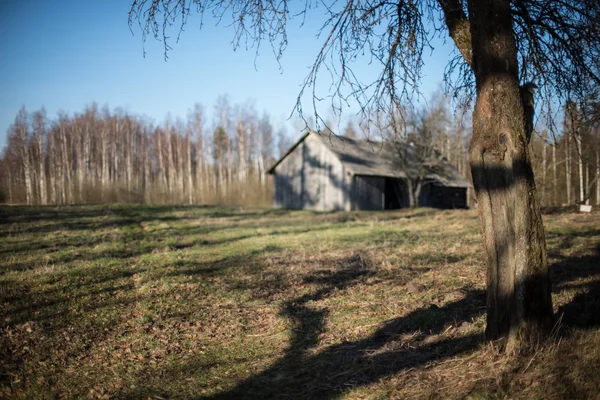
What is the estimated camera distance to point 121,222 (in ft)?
64.5

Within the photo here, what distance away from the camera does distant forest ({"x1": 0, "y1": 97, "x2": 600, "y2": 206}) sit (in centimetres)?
3653

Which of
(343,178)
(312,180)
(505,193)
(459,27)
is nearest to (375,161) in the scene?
(343,178)

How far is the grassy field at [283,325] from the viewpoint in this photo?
12.1 ft

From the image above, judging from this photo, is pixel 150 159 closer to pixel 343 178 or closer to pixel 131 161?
pixel 131 161

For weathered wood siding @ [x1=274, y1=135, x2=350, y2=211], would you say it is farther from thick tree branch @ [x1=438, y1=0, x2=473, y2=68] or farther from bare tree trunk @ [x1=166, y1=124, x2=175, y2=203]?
thick tree branch @ [x1=438, y1=0, x2=473, y2=68]

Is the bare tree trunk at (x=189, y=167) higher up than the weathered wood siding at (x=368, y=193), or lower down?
higher up

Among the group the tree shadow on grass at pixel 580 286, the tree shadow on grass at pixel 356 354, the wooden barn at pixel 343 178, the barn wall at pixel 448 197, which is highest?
the wooden barn at pixel 343 178

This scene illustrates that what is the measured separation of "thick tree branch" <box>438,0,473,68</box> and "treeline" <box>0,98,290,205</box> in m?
31.4

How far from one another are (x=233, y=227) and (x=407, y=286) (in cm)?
1223

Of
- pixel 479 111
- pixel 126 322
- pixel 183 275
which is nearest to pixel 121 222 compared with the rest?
pixel 183 275

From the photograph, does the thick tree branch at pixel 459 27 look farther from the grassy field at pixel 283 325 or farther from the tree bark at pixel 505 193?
the grassy field at pixel 283 325

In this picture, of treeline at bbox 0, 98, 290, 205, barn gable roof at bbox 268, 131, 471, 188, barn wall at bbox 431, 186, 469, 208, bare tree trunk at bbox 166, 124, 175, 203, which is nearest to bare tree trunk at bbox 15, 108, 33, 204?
treeline at bbox 0, 98, 290, 205

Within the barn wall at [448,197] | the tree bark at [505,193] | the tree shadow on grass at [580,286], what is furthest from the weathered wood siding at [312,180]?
the tree bark at [505,193]

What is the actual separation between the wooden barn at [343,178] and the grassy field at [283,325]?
17.2 metres
